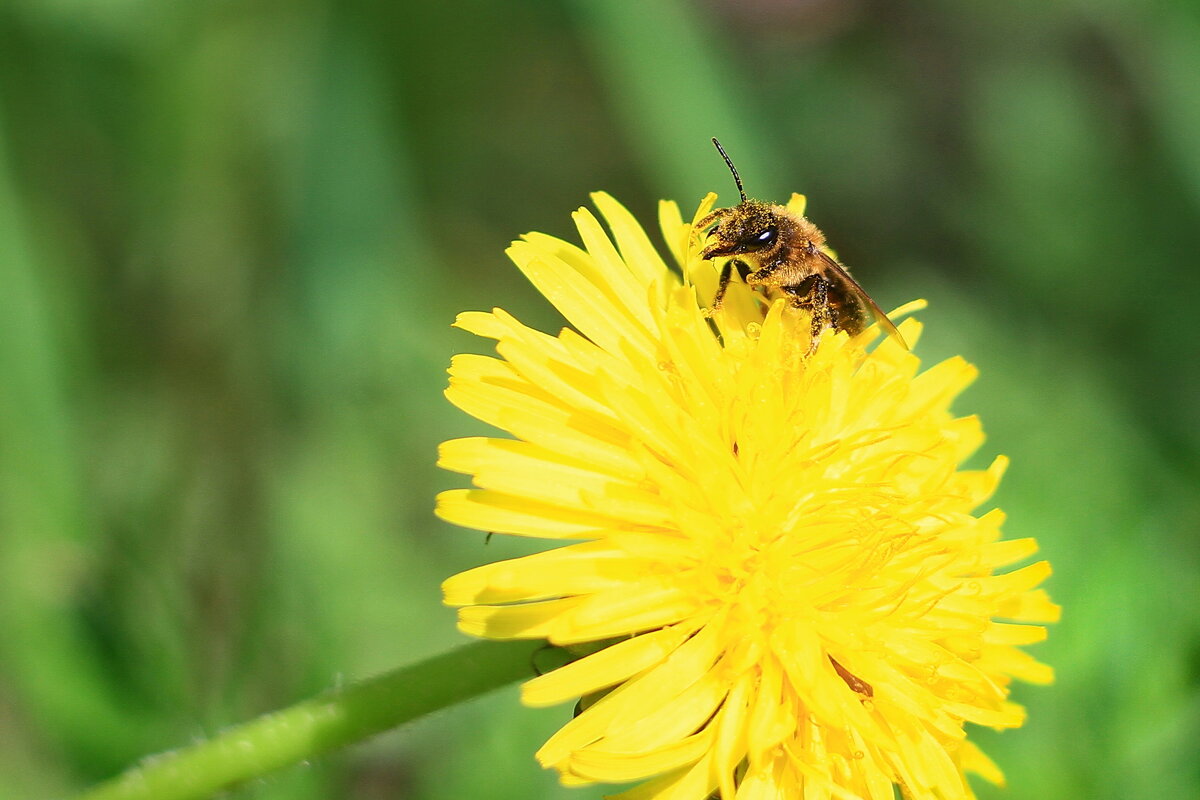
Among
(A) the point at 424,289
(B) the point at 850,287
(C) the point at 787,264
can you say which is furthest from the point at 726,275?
(A) the point at 424,289

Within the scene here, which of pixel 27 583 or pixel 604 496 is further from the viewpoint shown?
pixel 27 583

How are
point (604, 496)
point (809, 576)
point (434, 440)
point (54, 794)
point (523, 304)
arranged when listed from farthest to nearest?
point (523, 304), point (434, 440), point (54, 794), point (809, 576), point (604, 496)

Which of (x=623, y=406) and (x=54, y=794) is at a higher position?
(x=623, y=406)

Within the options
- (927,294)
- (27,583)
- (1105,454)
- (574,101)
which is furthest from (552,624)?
(574,101)

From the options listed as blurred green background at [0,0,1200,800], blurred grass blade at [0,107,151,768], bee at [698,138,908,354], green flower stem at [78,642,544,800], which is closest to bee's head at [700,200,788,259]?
bee at [698,138,908,354]

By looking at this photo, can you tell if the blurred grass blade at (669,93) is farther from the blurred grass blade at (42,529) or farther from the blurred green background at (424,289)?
the blurred grass blade at (42,529)

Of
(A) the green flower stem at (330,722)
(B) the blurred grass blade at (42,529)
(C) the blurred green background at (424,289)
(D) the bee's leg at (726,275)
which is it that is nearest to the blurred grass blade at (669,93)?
(C) the blurred green background at (424,289)

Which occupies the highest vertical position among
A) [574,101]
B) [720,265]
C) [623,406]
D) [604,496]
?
[574,101]

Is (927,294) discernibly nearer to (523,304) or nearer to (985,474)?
(523,304)
